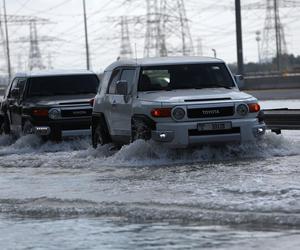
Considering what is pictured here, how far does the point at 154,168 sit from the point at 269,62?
98.2 meters

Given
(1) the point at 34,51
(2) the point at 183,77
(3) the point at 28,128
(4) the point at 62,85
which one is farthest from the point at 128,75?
(1) the point at 34,51

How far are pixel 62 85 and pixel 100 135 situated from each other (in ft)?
11.4

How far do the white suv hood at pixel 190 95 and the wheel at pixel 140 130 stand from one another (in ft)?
1.29

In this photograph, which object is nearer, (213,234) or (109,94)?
(213,234)

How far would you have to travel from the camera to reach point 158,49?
60594 millimetres

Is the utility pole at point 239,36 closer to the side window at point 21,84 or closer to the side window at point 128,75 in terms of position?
the side window at point 21,84

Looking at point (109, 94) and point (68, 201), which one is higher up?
point (109, 94)

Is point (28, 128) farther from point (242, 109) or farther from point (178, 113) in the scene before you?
point (242, 109)

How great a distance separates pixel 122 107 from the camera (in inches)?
526

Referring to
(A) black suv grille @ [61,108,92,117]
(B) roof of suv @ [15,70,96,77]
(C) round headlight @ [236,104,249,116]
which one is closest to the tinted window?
(C) round headlight @ [236,104,249,116]

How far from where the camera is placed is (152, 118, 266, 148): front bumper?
12117mm

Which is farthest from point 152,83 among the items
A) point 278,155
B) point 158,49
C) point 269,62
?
point 269,62

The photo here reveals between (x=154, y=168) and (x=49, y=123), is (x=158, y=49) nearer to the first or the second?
(x=49, y=123)

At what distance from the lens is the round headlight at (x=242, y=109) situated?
12.4 meters
